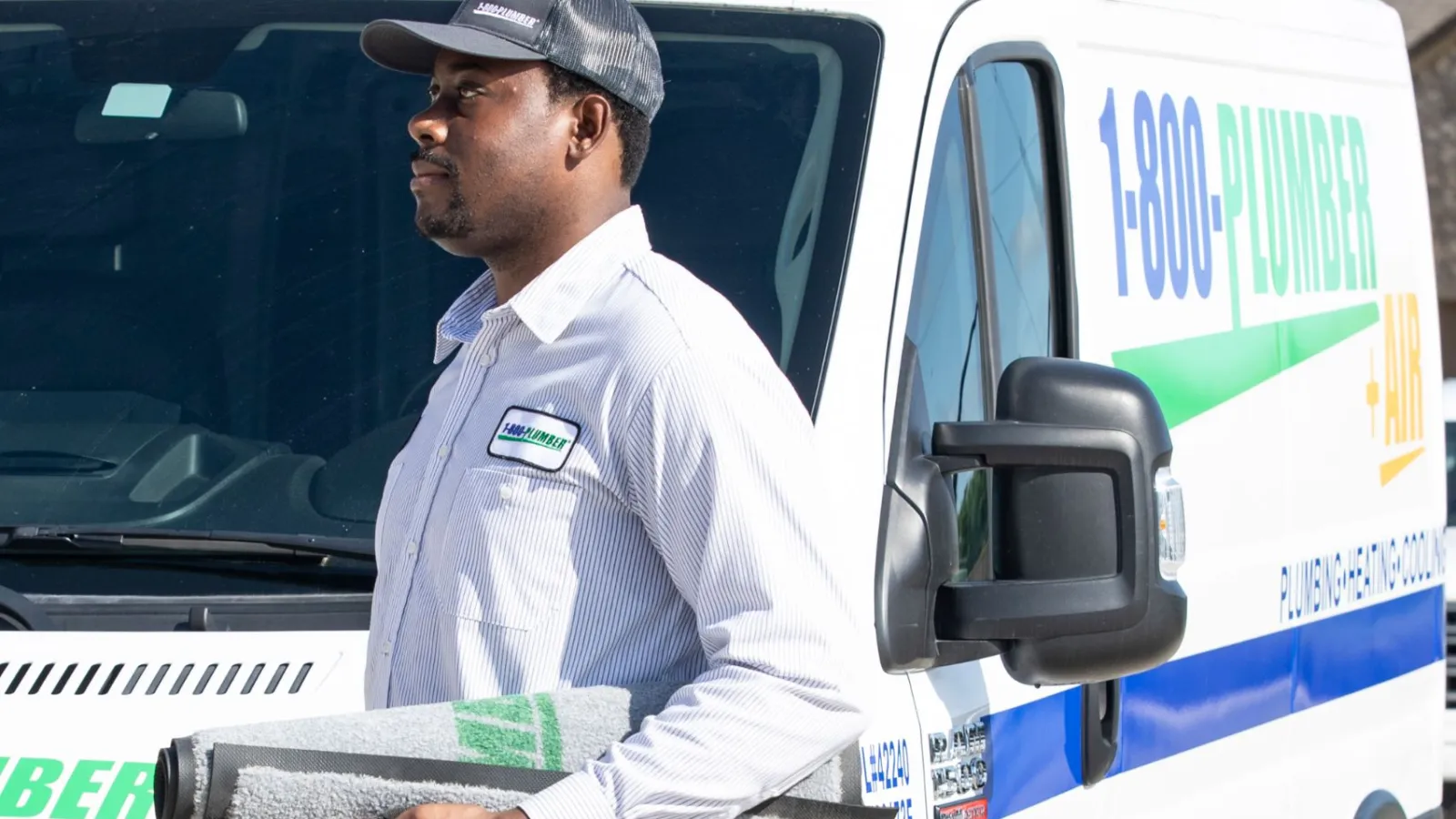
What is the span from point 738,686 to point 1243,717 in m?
2.20

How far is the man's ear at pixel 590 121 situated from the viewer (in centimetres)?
229

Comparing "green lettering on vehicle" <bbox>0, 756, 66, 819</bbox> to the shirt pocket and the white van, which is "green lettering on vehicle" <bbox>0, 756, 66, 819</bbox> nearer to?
the white van

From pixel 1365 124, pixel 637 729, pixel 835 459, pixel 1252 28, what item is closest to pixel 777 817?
pixel 637 729

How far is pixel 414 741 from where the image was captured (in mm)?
2004

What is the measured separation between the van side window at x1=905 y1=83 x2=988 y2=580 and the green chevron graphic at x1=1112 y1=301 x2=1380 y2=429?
1.38ft

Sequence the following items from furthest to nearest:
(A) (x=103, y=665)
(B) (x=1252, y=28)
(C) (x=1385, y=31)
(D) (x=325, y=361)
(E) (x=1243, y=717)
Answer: (C) (x=1385, y=31) → (B) (x=1252, y=28) → (E) (x=1243, y=717) → (D) (x=325, y=361) → (A) (x=103, y=665)

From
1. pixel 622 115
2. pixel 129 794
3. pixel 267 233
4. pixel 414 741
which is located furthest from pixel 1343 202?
pixel 414 741

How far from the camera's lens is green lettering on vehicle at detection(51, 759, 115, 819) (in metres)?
2.42

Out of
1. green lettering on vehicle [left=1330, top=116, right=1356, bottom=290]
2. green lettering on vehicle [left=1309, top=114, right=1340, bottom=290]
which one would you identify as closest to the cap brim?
green lettering on vehicle [left=1309, top=114, right=1340, bottom=290]

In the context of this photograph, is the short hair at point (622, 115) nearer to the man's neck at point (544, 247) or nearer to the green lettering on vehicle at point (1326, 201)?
the man's neck at point (544, 247)

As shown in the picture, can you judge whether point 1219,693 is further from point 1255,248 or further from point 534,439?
point 534,439

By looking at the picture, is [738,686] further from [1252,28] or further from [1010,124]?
Result: [1252,28]

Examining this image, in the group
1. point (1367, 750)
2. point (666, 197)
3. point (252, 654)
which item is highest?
point (666, 197)

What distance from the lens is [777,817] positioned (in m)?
2.09
